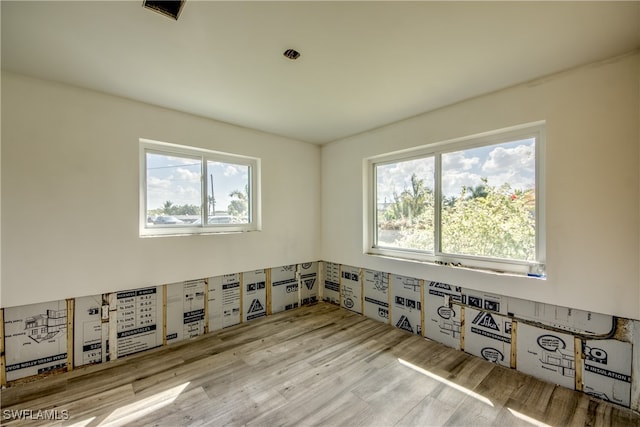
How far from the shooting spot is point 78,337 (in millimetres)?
2312

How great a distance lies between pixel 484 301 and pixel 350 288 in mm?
1689

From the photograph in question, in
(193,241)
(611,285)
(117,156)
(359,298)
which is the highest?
(117,156)

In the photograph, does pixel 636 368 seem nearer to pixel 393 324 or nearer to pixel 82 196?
pixel 393 324

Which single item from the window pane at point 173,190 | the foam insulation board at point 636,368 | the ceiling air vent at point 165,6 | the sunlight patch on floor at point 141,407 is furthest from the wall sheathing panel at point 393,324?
the ceiling air vent at point 165,6

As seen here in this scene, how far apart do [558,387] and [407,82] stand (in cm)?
271

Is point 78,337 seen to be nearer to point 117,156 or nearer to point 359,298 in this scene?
point 117,156

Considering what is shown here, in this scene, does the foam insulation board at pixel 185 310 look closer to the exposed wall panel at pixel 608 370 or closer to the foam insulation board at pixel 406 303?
the foam insulation board at pixel 406 303

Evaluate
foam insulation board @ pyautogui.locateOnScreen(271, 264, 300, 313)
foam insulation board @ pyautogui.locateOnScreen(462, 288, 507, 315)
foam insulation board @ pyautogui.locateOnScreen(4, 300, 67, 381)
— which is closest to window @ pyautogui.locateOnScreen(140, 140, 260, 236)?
foam insulation board @ pyautogui.locateOnScreen(271, 264, 300, 313)

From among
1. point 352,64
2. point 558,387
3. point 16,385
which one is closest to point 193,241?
point 16,385

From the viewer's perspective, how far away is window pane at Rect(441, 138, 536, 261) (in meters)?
2.32

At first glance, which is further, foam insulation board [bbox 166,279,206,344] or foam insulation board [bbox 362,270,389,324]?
foam insulation board [bbox 362,270,389,324]

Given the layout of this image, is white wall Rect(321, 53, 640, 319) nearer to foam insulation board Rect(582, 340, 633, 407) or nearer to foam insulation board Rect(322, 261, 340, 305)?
foam insulation board Rect(582, 340, 633, 407)

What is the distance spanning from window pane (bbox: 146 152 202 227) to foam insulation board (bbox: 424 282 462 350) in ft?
9.10

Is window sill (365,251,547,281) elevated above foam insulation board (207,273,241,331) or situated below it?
above
